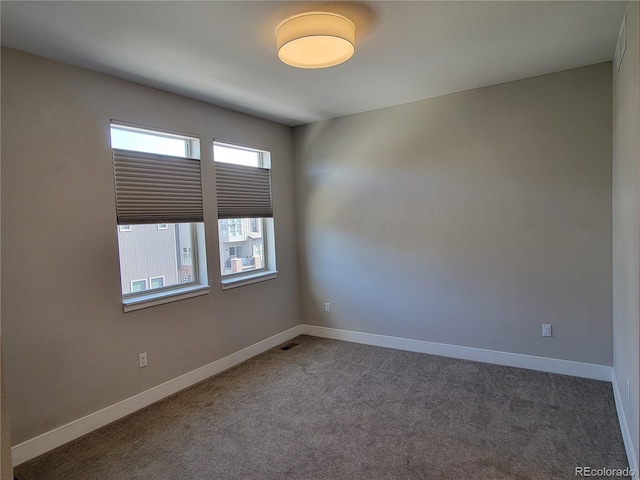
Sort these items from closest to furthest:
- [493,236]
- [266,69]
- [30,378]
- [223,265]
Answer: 1. [30,378]
2. [266,69]
3. [493,236]
4. [223,265]

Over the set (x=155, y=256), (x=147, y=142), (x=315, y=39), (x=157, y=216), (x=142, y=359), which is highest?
(x=315, y=39)

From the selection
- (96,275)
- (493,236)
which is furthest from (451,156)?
(96,275)

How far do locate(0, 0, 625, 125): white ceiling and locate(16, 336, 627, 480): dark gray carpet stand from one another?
102 inches

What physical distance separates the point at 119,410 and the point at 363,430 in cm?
185

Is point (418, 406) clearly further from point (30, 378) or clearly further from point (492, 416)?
point (30, 378)

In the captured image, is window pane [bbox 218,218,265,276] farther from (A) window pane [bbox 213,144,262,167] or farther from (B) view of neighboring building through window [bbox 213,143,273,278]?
(A) window pane [bbox 213,144,262,167]

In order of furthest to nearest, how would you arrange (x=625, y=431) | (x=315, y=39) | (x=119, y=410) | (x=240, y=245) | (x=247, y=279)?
1. (x=240, y=245)
2. (x=247, y=279)
3. (x=119, y=410)
4. (x=625, y=431)
5. (x=315, y=39)

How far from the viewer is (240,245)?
4031mm

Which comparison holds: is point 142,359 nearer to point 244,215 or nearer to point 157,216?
point 157,216

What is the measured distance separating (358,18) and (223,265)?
256cm

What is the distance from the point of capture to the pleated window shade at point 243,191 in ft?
12.1

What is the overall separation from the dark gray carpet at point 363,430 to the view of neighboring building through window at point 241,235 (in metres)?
1.14

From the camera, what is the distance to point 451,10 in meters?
2.09

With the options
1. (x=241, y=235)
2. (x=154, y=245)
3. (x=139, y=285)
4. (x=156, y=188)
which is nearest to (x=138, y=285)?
(x=139, y=285)
